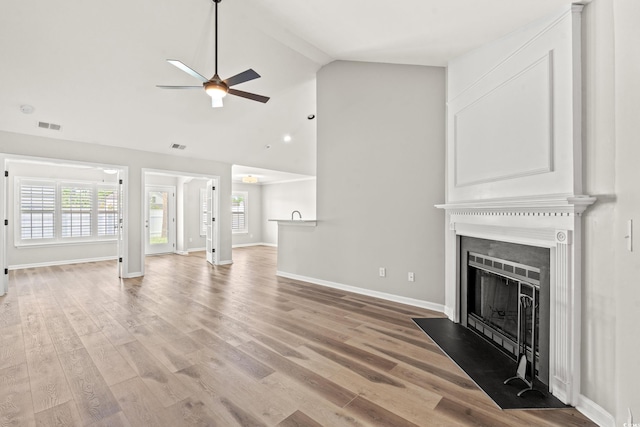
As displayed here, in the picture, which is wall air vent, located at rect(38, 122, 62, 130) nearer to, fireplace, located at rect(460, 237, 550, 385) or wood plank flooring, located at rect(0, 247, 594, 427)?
wood plank flooring, located at rect(0, 247, 594, 427)

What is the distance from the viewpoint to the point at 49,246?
6586 millimetres

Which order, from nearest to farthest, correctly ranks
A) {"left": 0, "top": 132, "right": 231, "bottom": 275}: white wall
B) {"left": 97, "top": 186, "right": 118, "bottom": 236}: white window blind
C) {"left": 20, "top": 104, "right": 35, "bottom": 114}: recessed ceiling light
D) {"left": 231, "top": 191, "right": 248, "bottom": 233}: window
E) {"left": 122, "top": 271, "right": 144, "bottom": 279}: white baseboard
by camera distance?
{"left": 20, "top": 104, "right": 35, "bottom": 114}: recessed ceiling light → {"left": 0, "top": 132, "right": 231, "bottom": 275}: white wall → {"left": 122, "top": 271, "right": 144, "bottom": 279}: white baseboard → {"left": 97, "top": 186, "right": 118, "bottom": 236}: white window blind → {"left": 231, "top": 191, "right": 248, "bottom": 233}: window

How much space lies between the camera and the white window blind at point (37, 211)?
6352mm

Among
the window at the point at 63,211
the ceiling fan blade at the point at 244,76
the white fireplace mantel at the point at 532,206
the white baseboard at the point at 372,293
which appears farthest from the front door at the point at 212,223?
the white fireplace mantel at the point at 532,206

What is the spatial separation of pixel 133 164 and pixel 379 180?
15.9ft

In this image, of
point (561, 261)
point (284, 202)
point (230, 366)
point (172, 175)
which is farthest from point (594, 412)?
point (284, 202)

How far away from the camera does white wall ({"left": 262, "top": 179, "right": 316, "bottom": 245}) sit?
10117 mm

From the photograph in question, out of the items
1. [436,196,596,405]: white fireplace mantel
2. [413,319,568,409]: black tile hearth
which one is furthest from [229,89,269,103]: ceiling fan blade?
[413,319,568,409]: black tile hearth

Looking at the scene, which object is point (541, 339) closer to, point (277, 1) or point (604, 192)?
point (604, 192)

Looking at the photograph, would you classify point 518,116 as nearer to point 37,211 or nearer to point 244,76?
point 244,76

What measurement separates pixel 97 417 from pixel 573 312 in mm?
3043

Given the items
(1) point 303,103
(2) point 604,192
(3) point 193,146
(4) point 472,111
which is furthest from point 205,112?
(2) point 604,192

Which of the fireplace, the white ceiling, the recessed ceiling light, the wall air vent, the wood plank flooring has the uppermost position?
the white ceiling

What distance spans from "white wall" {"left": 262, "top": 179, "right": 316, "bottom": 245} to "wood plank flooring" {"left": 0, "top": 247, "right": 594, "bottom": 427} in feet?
20.1
